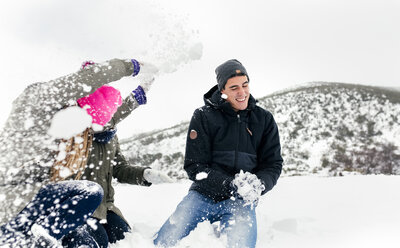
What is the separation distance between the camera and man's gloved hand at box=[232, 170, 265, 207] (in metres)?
2.55

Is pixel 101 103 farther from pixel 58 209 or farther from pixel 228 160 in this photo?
pixel 228 160

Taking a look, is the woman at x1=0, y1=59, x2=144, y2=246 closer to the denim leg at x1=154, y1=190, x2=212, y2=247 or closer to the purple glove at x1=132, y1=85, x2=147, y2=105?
the denim leg at x1=154, y1=190, x2=212, y2=247

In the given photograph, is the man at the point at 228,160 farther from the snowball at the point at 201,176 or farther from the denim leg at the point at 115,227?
the denim leg at the point at 115,227

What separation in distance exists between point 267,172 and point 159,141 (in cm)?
1240

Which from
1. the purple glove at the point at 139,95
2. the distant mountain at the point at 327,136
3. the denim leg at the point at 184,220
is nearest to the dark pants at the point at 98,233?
the denim leg at the point at 184,220

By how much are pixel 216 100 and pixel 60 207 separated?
1595mm

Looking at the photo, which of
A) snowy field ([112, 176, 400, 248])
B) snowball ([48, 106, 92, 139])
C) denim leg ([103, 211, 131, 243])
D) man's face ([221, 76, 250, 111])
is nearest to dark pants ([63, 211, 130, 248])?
denim leg ([103, 211, 131, 243])

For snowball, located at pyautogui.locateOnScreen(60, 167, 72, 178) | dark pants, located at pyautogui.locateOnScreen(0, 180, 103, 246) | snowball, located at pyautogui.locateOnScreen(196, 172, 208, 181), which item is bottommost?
snowball, located at pyautogui.locateOnScreen(196, 172, 208, 181)

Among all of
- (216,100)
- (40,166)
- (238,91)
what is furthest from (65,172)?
(238,91)

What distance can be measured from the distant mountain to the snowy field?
22.1 feet

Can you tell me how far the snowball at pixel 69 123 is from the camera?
196 cm

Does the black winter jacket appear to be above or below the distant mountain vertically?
above

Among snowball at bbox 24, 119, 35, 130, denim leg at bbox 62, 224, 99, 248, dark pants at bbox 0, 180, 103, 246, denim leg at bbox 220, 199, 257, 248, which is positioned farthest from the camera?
denim leg at bbox 220, 199, 257, 248

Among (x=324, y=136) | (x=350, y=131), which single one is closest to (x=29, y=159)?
(x=324, y=136)
